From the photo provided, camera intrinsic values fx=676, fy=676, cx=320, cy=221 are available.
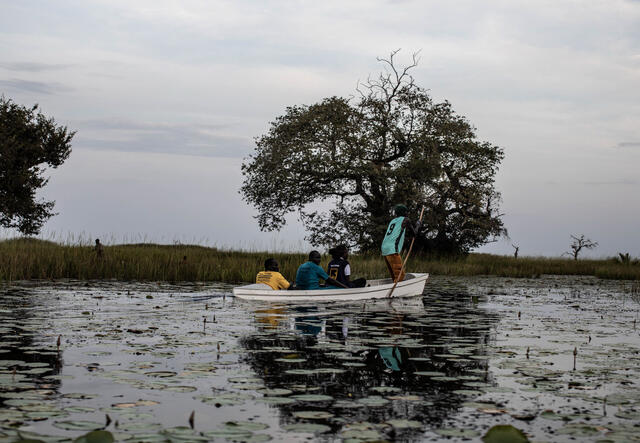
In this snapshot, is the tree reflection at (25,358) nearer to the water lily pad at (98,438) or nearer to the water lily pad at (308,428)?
the water lily pad at (98,438)

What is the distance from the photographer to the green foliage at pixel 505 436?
159 inches

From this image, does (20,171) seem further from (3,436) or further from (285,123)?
(3,436)

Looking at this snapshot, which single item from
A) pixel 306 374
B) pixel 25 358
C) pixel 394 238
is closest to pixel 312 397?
pixel 306 374

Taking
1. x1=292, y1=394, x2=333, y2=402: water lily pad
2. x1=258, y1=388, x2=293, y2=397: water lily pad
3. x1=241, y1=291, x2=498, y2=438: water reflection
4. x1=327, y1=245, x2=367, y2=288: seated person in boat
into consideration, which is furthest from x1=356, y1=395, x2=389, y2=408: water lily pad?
x1=327, y1=245, x2=367, y2=288: seated person in boat

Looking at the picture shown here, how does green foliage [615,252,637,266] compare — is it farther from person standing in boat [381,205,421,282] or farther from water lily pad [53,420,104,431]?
water lily pad [53,420,104,431]

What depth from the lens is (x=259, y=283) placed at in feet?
48.6

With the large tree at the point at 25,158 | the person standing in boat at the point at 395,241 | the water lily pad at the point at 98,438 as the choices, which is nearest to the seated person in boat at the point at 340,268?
the person standing in boat at the point at 395,241

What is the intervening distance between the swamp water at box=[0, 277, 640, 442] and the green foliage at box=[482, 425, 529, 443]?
0.35 m

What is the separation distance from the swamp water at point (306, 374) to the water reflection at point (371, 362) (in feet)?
0.08

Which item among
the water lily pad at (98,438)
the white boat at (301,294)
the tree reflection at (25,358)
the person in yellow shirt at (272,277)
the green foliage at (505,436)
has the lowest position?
the tree reflection at (25,358)

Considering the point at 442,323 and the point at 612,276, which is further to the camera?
the point at 612,276

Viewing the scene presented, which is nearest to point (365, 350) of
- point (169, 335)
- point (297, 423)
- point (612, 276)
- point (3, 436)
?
point (169, 335)

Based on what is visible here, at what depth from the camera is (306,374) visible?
6.48m

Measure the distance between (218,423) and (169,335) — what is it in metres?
4.54
